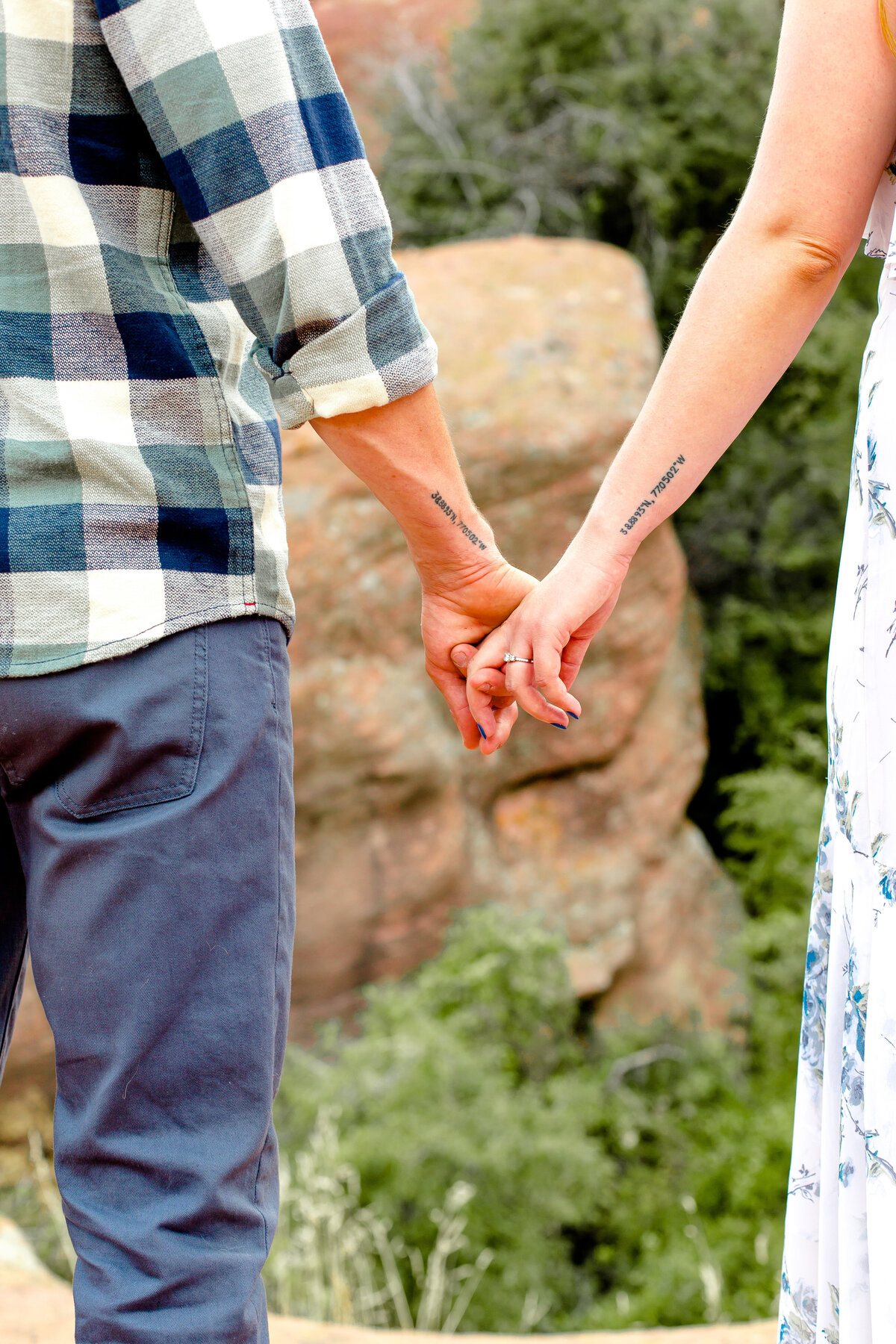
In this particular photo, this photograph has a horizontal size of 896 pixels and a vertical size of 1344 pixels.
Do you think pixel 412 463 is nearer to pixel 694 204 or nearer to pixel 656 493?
pixel 656 493

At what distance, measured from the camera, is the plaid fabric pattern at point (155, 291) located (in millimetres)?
920

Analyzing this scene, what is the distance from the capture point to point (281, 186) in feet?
3.10

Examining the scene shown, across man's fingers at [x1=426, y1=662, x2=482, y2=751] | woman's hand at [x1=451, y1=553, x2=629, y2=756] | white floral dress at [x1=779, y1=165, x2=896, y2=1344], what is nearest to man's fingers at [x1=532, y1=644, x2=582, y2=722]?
woman's hand at [x1=451, y1=553, x2=629, y2=756]

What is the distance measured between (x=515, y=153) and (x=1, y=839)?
5572 mm

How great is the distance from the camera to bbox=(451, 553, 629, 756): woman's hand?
139 cm

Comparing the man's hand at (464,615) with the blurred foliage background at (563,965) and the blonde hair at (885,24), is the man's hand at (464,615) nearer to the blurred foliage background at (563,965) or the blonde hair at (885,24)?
the blonde hair at (885,24)

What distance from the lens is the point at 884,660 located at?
0.96 metres

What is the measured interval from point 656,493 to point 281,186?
54 cm

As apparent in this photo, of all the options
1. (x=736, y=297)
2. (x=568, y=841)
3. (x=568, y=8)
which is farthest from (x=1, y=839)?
(x=568, y=8)

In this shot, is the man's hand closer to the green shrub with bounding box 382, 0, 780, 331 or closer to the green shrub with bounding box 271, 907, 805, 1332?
the green shrub with bounding box 271, 907, 805, 1332

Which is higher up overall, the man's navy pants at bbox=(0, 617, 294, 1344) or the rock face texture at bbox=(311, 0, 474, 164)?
the rock face texture at bbox=(311, 0, 474, 164)

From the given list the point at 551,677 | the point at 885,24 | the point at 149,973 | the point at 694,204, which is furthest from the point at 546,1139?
the point at 694,204

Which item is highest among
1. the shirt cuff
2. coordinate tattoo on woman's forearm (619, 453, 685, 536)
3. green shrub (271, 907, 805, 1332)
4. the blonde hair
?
the blonde hair

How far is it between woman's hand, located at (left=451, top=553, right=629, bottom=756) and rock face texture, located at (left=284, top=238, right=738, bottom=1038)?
240cm
